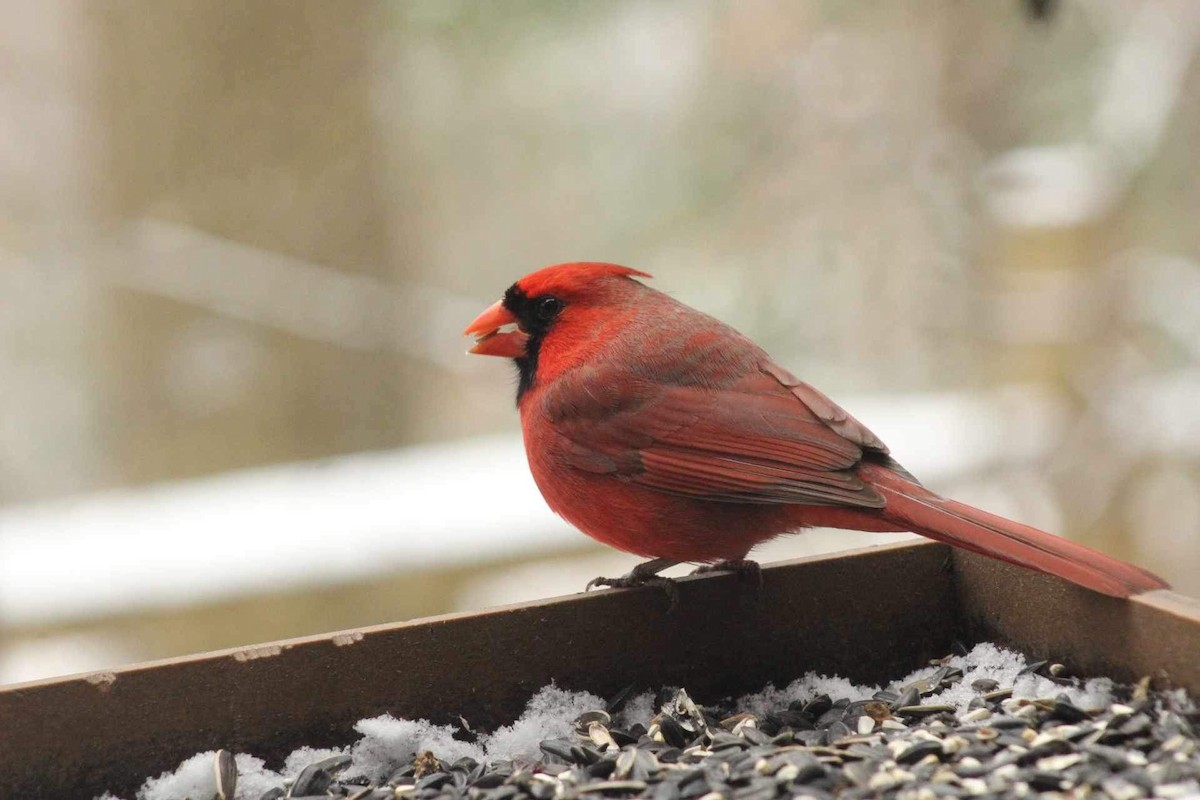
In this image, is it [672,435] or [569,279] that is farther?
[569,279]

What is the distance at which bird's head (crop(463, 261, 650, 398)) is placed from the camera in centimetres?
260

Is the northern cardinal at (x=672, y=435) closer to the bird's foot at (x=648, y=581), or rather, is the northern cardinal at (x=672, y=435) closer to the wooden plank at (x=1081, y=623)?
the bird's foot at (x=648, y=581)

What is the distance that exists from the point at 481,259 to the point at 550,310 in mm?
2102

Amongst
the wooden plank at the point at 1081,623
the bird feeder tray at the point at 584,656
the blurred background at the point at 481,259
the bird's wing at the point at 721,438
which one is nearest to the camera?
the wooden plank at the point at 1081,623

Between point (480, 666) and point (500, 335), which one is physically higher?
point (500, 335)

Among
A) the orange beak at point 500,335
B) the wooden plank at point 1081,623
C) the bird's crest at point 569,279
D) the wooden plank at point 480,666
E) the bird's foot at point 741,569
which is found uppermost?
the bird's crest at point 569,279

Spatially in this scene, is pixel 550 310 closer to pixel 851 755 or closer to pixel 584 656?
pixel 584 656

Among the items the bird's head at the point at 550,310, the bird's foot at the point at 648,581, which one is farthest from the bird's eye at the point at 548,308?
the bird's foot at the point at 648,581

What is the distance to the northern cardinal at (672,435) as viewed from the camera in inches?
87.3

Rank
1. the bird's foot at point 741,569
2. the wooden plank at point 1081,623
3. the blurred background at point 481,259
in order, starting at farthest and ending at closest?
the blurred background at point 481,259
the bird's foot at point 741,569
the wooden plank at point 1081,623

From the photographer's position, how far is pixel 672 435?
238 cm

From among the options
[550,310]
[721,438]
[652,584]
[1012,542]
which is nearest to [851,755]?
[1012,542]

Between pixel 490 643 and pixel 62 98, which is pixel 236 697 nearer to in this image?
pixel 490 643

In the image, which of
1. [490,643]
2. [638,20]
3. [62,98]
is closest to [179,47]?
[62,98]
